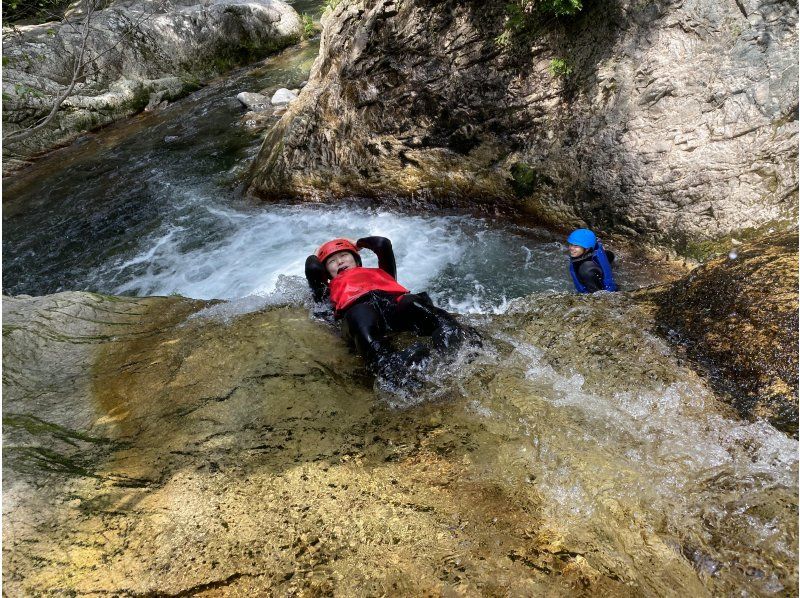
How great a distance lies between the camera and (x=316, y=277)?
5.51m

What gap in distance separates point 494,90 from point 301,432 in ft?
20.1

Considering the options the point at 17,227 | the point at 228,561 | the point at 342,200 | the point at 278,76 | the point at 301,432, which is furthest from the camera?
the point at 278,76

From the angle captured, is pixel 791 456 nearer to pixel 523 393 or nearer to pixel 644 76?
pixel 523 393

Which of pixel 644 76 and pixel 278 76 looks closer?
pixel 644 76

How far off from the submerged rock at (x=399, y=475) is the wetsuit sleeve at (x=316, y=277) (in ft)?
3.96

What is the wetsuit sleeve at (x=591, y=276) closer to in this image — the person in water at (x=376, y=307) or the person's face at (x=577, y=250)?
the person's face at (x=577, y=250)

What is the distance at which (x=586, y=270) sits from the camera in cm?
543

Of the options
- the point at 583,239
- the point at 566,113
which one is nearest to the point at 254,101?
the point at 566,113

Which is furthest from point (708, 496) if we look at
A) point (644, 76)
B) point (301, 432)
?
point (644, 76)

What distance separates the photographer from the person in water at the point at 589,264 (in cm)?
540

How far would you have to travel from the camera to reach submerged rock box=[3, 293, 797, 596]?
234cm

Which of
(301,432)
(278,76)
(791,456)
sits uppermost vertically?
(278,76)

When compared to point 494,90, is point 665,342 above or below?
below

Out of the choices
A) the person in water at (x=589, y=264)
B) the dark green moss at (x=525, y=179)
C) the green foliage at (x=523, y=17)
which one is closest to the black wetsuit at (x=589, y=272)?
the person in water at (x=589, y=264)
